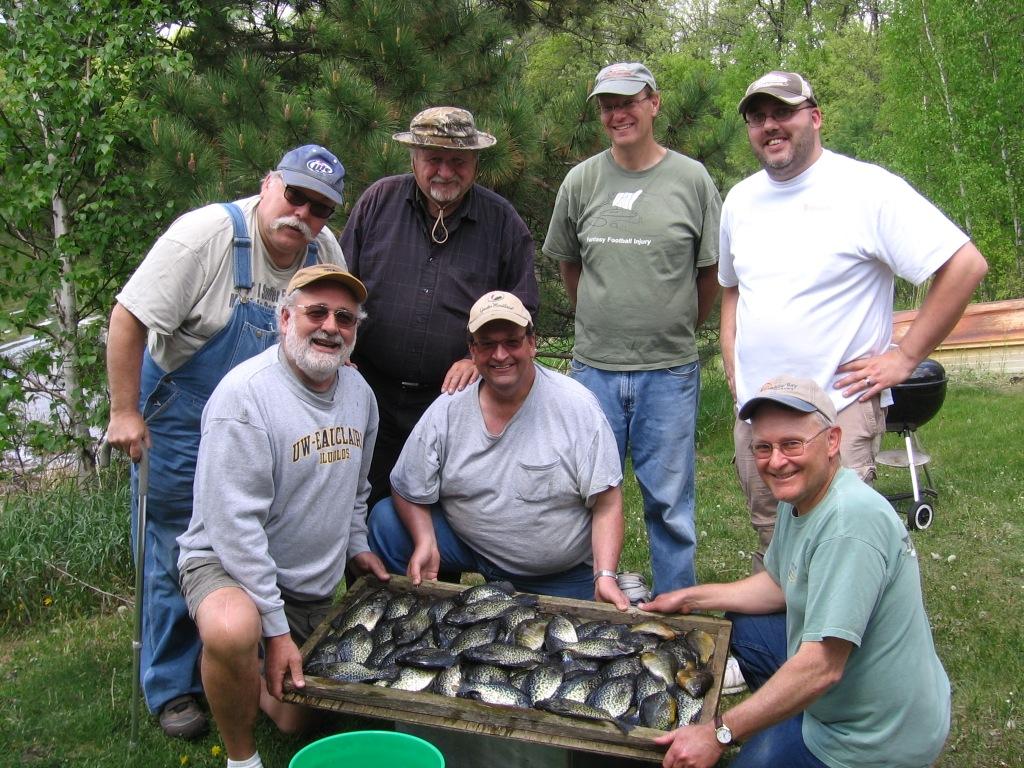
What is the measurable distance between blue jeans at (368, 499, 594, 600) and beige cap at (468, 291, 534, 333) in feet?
3.04

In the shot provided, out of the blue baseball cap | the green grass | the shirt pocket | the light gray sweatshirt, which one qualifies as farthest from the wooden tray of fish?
the blue baseball cap

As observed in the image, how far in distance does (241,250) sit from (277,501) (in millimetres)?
1027

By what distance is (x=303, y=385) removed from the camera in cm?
343

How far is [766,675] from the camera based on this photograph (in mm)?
3400

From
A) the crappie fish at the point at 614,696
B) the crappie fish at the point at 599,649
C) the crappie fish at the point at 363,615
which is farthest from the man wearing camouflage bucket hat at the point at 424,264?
the crappie fish at the point at 614,696

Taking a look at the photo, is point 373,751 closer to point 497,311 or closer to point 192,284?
point 497,311

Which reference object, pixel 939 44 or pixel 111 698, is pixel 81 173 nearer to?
pixel 111 698

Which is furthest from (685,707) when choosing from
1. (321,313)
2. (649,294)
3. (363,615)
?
(649,294)

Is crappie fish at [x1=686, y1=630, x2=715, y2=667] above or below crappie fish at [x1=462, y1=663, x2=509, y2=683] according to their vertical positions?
above

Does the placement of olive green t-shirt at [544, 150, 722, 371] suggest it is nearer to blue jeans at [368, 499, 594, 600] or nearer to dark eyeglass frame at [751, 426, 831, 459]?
blue jeans at [368, 499, 594, 600]

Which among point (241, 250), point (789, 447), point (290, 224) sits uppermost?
point (290, 224)

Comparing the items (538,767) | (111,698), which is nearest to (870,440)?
(538,767)

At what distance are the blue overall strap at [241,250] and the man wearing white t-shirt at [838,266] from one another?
2.02 m

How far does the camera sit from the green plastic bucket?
8.66ft
